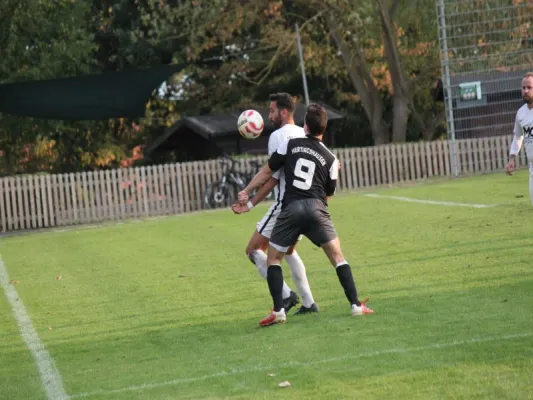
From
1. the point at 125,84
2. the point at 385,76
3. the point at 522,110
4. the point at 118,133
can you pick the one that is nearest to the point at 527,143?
the point at 522,110

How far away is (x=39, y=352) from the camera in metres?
10.1

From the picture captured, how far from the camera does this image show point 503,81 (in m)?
32.8

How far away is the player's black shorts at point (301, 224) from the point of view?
10133 millimetres

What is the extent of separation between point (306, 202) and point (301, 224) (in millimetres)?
199

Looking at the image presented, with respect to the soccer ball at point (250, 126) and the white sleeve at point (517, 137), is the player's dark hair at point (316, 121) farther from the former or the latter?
the white sleeve at point (517, 137)

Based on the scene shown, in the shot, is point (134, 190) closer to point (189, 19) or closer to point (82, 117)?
point (82, 117)

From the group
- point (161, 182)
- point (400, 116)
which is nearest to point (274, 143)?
point (161, 182)

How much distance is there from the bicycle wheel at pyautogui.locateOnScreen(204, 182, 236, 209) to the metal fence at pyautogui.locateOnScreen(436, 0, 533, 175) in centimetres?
669

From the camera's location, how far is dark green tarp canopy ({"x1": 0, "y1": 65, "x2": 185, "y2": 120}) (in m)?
29.4

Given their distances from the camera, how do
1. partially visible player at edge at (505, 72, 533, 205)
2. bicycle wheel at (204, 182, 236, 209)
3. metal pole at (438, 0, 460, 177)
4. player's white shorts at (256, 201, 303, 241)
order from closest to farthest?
player's white shorts at (256, 201, 303, 241) < partially visible player at edge at (505, 72, 533, 205) < metal pole at (438, 0, 460, 177) < bicycle wheel at (204, 182, 236, 209)

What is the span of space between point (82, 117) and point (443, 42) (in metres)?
10.5

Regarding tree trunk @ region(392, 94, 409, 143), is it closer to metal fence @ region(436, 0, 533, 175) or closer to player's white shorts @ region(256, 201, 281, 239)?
metal fence @ region(436, 0, 533, 175)

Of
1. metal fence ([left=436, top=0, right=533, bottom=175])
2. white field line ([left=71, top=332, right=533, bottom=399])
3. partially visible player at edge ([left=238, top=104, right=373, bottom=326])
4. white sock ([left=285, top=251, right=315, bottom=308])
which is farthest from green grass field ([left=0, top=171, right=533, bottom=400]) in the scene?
metal fence ([left=436, top=0, right=533, bottom=175])

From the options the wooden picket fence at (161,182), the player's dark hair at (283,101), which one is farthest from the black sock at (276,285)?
the wooden picket fence at (161,182)
